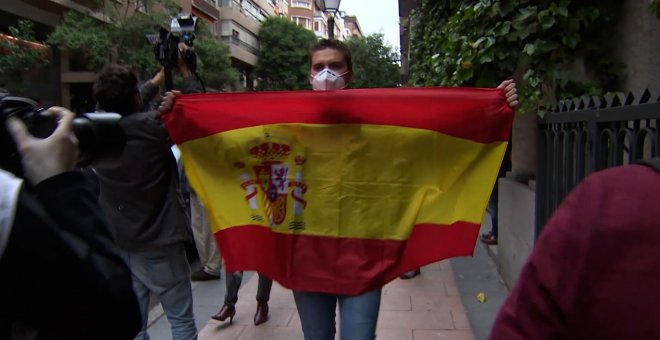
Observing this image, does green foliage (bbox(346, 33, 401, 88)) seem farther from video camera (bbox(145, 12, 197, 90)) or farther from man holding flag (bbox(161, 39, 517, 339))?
man holding flag (bbox(161, 39, 517, 339))

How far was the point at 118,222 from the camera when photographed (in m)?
2.75

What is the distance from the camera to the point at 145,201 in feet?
8.98

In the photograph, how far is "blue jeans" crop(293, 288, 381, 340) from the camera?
2244 mm

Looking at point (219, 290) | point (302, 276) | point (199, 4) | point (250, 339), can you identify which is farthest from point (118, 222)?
point (199, 4)

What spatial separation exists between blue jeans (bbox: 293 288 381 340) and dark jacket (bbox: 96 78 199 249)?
858 mm

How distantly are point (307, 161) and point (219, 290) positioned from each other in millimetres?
2980

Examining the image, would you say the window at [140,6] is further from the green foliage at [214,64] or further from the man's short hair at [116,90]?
the man's short hair at [116,90]

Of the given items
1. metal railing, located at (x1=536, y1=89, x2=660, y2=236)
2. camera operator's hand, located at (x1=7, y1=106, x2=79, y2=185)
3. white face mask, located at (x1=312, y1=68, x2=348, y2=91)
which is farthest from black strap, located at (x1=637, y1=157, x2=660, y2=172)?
white face mask, located at (x1=312, y1=68, x2=348, y2=91)

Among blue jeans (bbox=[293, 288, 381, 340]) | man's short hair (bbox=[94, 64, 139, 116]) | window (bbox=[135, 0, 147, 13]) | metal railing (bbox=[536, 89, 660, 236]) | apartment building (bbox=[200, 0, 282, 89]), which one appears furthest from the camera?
apartment building (bbox=[200, 0, 282, 89])

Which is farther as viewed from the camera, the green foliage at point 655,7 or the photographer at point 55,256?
the green foliage at point 655,7

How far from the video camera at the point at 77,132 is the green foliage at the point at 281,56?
4109cm

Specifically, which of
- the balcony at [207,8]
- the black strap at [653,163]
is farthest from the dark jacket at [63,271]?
the balcony at [207,8]

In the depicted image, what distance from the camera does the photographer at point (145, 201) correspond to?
8.78ft

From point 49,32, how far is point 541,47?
1946 centimetres
